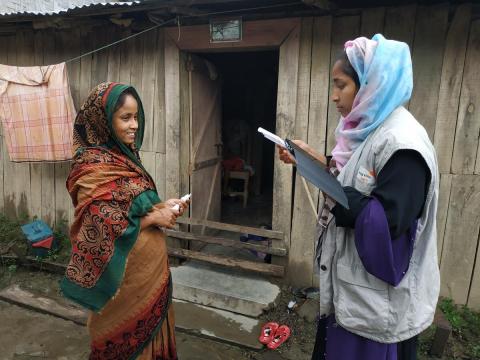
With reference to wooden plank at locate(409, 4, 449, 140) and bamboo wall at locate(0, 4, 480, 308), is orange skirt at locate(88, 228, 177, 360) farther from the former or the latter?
wooden plank at locate(409, 4, 449, 140)

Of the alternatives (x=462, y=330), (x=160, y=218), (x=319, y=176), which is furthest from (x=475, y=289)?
(x=160, y=218)

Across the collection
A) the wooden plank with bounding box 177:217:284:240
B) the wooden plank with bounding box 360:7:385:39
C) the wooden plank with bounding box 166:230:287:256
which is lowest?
the wooden plank with bounding box 166:230:287:256

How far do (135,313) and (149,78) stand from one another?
2.98 meters

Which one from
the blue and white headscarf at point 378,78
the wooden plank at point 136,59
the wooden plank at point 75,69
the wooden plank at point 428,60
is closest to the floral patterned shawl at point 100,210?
the blue and white headscarf at point 378,78

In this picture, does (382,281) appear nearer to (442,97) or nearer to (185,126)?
(442,97)

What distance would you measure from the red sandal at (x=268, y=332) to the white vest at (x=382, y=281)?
1.81 m

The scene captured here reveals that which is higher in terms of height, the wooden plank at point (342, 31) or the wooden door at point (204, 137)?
the wooden plank at point (342, 31)

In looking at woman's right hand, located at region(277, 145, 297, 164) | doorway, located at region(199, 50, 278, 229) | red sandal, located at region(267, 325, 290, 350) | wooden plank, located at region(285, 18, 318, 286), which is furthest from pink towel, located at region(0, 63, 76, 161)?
woman's right hand, located at region(277, 145, 297, 164)

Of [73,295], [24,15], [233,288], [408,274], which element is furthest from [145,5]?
[408,274]

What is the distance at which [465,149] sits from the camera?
3035 mm

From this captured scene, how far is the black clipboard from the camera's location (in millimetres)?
1224

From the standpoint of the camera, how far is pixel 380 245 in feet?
3.99

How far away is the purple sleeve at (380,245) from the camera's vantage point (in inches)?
47.0

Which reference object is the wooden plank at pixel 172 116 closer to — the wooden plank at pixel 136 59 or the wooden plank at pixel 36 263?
the wooden plank at pixel 136 59
